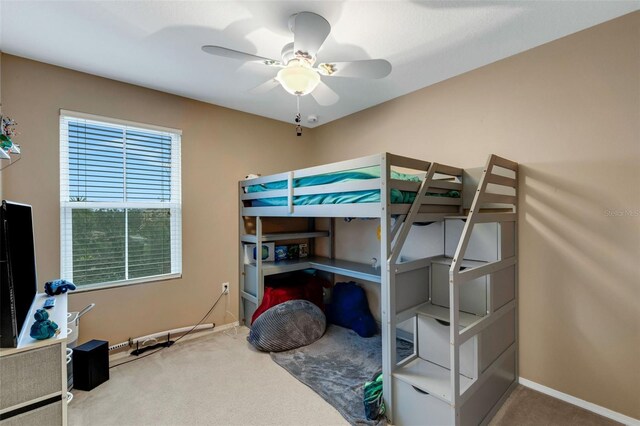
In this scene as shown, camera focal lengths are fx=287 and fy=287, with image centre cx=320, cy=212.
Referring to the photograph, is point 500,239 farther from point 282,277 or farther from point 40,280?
point 40,280

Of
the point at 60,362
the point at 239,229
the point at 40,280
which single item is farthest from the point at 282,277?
the point at 60,362

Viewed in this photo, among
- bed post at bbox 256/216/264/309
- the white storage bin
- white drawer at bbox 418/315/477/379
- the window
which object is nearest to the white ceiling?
the window

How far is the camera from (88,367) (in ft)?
6.74

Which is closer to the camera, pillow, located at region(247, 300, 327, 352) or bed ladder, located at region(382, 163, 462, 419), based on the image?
bed ladder, located at region(382, 163, 462, 419)

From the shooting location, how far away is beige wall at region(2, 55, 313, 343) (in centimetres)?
215

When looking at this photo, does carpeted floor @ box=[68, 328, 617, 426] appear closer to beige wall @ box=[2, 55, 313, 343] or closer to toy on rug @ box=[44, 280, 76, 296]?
beige wall @ box=[2, 55, 313, 343]

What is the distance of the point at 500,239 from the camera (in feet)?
6.44

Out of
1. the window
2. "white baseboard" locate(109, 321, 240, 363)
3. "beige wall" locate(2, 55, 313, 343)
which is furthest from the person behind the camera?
"white baseboard" locate(109, 321, 240, 363)

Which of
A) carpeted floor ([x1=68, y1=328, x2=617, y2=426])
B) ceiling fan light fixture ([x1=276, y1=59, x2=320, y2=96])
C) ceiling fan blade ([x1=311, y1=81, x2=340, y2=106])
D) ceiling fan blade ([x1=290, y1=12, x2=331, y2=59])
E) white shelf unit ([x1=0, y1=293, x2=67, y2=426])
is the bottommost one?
carpeted floor ([x1=68, y1=328, x2=617, y2=426])

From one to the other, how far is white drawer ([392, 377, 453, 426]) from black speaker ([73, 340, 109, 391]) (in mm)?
2117

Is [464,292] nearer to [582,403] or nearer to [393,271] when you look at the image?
[393,271]

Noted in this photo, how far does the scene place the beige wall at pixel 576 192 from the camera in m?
1.71

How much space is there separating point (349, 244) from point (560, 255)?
1956mm

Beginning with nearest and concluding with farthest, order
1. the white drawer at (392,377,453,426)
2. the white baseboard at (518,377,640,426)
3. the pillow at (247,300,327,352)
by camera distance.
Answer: the white drawer at (392,377,453,426), the white baseboard at (518,377,640,426), the pillow at (247,300,327,352)
